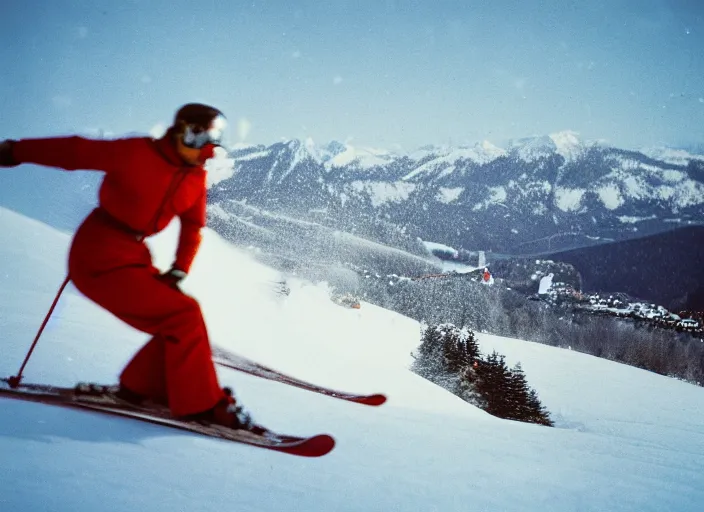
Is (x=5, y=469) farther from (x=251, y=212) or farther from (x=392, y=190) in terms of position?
(x=392, y=190)

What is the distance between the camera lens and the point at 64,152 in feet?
5.13

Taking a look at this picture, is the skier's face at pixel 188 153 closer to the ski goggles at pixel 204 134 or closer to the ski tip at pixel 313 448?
the ski goggles at pixel 204 134

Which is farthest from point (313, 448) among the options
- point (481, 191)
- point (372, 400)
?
point (481, 191)

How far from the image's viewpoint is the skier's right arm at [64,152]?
1562 mm

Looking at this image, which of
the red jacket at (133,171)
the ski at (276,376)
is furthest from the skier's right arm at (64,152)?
the ski at (276,376)

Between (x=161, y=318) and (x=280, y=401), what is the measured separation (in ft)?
3.46

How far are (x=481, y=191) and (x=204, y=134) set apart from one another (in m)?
96.1

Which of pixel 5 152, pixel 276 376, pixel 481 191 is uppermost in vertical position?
Answer: pixel 481 191

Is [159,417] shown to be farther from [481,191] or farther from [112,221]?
[481,191]

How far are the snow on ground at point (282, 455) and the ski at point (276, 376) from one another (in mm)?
106

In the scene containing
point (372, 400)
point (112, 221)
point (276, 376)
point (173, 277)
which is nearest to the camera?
point (112, 221)

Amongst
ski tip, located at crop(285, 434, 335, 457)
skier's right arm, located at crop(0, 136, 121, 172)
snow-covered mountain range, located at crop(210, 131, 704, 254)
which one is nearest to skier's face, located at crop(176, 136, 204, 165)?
skier's right arm, located at crop(0, 136, 121, 172)

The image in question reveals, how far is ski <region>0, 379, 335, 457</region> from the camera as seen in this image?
1788 mm

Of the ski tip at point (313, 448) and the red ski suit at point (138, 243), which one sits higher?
the red ski suit at point (138, 243)
